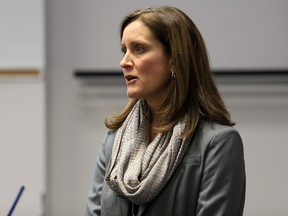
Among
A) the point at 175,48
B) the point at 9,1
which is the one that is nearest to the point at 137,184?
the point at 175,48

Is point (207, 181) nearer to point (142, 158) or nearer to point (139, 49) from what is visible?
point (142, 158)

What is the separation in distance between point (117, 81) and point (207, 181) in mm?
1461

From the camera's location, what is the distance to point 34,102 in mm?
2568

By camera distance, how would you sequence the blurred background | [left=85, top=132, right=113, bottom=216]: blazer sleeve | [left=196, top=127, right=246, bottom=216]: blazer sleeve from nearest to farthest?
[left=196, top=127, right=246, bottom=216]: blazer sleeve < [left=85, top=132, right=113, bottom=216]: blazer sleeve < the blurred background

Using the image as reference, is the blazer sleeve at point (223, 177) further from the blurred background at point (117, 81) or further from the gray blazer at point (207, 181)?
the blurred background at point (117, 81)

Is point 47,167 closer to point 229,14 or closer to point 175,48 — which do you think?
point 229,14

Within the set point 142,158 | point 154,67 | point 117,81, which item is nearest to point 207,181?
point 142,158

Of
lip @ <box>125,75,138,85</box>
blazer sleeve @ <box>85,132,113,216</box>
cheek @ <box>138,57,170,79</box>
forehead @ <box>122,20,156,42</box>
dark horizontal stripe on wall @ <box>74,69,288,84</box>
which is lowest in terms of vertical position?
blazer sleeve @ <box>85,132,113,216</box>

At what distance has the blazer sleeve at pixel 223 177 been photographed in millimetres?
1236

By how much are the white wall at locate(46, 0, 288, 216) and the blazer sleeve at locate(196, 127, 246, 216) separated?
143 cm

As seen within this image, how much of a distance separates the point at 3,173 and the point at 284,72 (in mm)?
1441

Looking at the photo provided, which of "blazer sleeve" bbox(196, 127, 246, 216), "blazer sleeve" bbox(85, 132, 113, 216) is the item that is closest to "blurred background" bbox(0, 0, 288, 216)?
"blazer sleeve" bbox(85, 132, 113, 216)

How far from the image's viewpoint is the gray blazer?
1243 mm

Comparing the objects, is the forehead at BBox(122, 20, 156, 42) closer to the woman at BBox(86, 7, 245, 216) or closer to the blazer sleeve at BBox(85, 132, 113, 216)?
the woman at BBox(86, 7, 245, 216)
